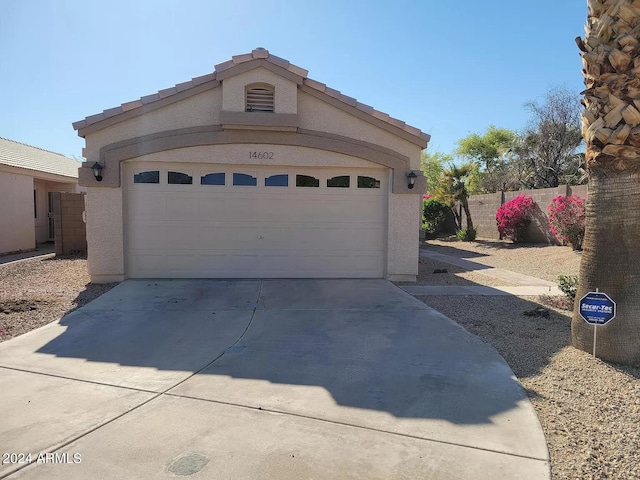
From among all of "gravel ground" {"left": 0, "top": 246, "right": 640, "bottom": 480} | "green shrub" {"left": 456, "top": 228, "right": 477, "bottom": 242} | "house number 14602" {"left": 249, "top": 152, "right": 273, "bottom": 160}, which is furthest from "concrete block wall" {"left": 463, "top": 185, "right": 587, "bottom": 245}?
"house number 14602" {"left": 249, "top": 152, "right": 273, "bottom": 160}

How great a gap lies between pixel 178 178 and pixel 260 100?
2.53 meters

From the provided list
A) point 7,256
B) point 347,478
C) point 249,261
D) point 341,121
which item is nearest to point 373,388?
point 347,478

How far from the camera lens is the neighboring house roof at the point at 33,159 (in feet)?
Answer: 52.1

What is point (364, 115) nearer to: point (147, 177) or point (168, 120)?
point (168, 120)

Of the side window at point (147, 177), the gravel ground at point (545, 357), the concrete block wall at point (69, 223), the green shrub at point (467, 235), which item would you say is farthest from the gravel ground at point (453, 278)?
the concrete block wall at point (69, 223)

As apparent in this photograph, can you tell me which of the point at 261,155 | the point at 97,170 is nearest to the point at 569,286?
the point at 261,155

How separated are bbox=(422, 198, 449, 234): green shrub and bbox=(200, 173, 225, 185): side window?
18025mm

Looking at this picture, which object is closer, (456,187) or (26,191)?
(26,191)

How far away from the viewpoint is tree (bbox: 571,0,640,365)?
15.0 ft

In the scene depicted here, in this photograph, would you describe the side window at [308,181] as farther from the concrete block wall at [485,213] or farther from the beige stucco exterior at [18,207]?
the concrete block wall at [485,213]

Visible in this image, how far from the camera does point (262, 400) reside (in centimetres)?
403

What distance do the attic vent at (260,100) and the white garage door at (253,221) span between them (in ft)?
4.27

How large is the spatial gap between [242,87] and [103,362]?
256 inches

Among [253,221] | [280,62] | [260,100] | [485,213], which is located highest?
[280,62]
